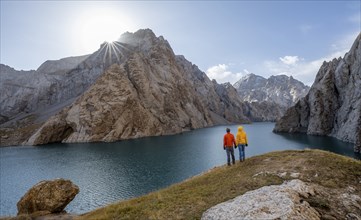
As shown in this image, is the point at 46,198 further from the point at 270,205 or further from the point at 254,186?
the point at 270,205

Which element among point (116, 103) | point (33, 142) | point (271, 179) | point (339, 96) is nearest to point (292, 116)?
point (339, 96)

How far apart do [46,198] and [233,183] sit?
17.7 metres

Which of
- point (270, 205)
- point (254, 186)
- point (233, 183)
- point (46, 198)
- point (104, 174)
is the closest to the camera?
point (270, 205)

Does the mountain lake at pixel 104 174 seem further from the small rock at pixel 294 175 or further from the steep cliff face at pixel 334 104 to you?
the small rock at pixel 294 175

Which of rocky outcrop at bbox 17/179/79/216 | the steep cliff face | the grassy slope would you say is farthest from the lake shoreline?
the steep cliff face

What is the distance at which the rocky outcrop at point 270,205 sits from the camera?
1552 cm

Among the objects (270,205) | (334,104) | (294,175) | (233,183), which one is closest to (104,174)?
(233,183)

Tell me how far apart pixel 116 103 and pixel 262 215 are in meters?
156

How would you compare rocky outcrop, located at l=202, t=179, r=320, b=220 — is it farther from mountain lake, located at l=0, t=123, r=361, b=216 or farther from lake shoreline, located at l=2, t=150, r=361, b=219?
mountain lake, located at l=0, t=123, r=361, b=216

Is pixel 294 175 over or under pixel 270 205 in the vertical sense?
over

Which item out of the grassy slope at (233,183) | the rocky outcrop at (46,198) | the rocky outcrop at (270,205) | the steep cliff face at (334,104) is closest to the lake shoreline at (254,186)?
the grassy slope at (233,183)

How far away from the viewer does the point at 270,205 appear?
16219mm

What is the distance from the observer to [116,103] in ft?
544

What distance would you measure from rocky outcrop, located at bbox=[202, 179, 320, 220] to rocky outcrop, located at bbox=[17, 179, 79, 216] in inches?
652
